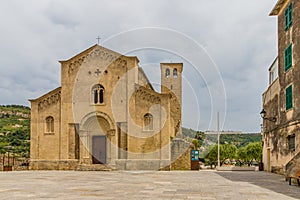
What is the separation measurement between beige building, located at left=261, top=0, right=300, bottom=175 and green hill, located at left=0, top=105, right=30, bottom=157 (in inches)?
1240

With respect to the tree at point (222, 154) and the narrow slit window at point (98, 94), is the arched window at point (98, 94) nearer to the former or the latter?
the narrow slit window at point (98, 94)

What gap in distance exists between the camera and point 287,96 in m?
21.2

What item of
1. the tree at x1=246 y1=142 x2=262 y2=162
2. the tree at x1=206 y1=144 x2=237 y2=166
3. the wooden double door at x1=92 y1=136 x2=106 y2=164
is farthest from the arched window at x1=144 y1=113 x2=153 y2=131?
the tree at x1=246 y1=142 x2=262 y2=162

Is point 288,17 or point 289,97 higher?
point 288,17

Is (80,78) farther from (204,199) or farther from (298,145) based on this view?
(204,199)

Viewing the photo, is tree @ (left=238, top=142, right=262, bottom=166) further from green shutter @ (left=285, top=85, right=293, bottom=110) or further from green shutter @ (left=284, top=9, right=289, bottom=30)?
green shutter @ (left=284, top=9, right=289, bottom=30)

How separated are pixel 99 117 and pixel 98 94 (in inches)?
77.1

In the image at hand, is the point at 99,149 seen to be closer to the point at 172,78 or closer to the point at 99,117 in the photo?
the point at 99,117

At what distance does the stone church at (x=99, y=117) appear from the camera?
30.4 m

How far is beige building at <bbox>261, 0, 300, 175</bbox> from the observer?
19500 mm

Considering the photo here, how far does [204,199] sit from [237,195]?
1.53 m

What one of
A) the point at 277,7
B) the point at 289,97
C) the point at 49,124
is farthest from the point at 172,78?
the point at 289,97

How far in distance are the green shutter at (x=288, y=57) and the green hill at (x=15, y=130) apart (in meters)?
34.0

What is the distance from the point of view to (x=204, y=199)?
11047 millimetres
